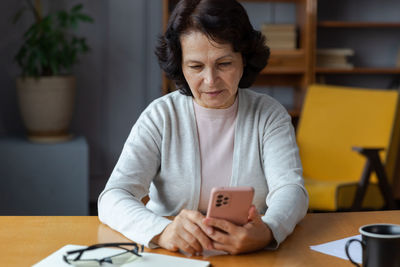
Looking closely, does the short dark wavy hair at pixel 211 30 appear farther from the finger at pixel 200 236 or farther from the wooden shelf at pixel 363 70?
the wooden shelf at pixel 363 70

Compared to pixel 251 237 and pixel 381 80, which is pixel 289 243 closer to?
pixel 251 237

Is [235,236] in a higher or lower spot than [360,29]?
lower

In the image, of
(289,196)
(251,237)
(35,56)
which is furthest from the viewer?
(35,56)

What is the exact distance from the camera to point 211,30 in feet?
5.12

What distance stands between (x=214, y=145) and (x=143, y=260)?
58cm

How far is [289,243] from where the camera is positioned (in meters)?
1.36

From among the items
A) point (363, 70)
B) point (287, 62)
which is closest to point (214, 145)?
point (287, 62)

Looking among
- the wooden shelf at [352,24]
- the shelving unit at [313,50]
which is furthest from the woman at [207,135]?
the wooden shelf at [352,24]

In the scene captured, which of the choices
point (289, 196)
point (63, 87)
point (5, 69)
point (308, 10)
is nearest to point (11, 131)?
point (5, 69)

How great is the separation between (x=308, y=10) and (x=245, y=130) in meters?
2.32

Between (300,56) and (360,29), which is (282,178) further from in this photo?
(360,29)

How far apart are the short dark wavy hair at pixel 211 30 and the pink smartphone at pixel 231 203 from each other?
19.9 inches

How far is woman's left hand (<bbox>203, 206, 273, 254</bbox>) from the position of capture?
125 centimetres

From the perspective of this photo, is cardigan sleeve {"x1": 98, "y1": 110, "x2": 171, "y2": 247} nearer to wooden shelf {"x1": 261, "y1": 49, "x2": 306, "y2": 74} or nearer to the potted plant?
the potted plant
